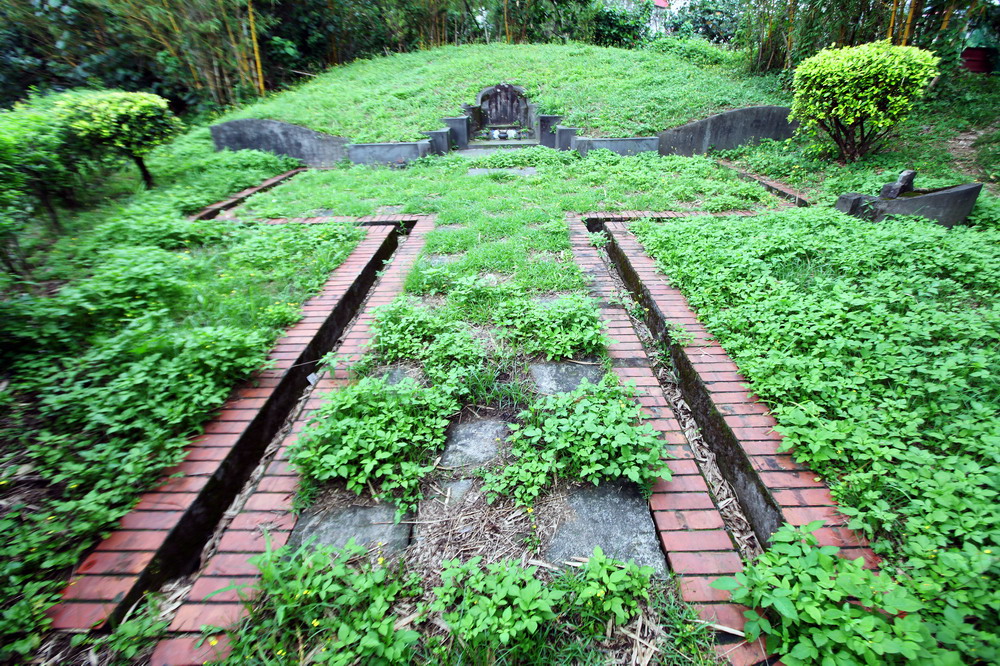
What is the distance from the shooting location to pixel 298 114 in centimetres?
826

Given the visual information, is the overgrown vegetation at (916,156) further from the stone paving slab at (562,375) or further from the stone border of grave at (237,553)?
the stone border of grave at (237,553)

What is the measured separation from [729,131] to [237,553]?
9.06 m

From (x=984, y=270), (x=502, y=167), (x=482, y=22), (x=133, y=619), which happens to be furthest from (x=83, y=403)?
(x=482, y=22)

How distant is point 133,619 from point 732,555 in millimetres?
2158

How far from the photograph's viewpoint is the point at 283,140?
7879 mm

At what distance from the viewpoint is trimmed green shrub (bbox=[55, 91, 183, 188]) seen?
187 inches

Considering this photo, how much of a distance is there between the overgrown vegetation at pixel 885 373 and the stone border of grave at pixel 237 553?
5.84 feet

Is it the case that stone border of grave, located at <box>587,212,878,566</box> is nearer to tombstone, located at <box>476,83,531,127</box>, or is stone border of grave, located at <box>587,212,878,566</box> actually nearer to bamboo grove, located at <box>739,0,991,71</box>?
bamboo grove, located at <box>739,0,991,71</box>

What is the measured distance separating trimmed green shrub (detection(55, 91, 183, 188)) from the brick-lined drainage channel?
4.08 metres

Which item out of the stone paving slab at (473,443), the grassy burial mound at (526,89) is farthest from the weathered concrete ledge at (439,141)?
the stone paving slab at (473,443)

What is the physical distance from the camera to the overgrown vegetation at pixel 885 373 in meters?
1.41

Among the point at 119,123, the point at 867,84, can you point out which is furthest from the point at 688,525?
the point at 119,123

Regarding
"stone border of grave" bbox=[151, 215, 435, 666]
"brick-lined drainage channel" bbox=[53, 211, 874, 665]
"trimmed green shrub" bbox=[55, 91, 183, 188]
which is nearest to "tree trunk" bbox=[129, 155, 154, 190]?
"trimmed green shrub" bbox=[55, 91, 183, 188]

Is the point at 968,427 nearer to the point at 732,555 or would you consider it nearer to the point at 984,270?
the point at 732,555
